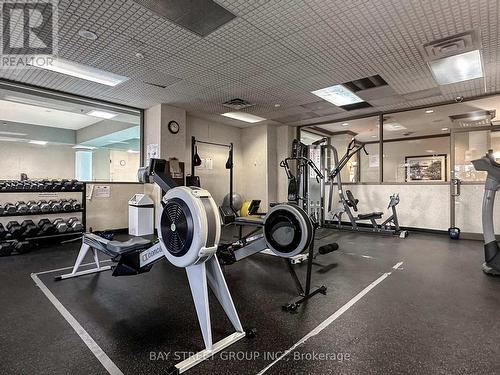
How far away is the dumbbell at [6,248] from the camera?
4.10 meters

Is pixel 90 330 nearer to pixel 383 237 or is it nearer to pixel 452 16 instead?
pixel 452 16

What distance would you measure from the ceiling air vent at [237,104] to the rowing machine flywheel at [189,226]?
408 cm

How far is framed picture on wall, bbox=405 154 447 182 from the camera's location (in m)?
7.12

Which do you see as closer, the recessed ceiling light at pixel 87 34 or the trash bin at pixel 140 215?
the recessed ceiling light at pixel 87 34

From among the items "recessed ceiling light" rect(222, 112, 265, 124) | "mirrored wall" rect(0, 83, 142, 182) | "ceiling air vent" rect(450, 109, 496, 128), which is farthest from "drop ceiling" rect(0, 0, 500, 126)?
"mirrored wall" rect(0, 83, 142, 182)

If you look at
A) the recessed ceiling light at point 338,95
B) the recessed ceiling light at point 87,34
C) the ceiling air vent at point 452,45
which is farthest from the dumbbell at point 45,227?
the ceiling air vent at point 452,45

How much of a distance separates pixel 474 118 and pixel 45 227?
8.75 m

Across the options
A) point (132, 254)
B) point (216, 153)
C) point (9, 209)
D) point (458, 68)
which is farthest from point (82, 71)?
point (458, 68)

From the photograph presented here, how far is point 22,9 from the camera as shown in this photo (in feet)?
8.95

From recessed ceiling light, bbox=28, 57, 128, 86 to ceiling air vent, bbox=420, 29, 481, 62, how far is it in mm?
4285

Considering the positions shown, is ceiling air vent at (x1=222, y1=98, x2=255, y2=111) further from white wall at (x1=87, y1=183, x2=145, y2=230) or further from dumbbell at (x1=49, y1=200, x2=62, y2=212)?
dumbbell at (x1=49, y1=200, x2=62, y2=212)

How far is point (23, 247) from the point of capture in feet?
14.1

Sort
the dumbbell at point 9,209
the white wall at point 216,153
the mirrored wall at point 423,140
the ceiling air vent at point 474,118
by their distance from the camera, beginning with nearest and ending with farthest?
the dumbbell at point 9,209, the mirrored wall at point 423,140, the ceiling air vent at point 474,118, the white wall at point 216,153

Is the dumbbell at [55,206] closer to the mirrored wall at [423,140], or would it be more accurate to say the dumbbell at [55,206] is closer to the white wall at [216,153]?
the white wall at [216,153]
